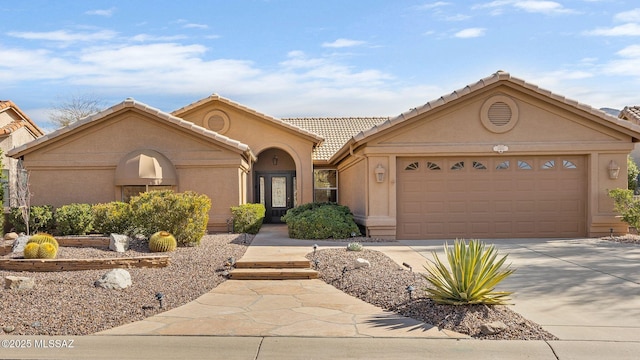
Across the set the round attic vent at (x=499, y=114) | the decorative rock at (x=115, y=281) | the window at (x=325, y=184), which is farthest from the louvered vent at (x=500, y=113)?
the decorative rock at (x=115, y=281)

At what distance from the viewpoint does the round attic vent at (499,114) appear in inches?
654

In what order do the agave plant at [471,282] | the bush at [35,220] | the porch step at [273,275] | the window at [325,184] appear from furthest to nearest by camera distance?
the window at [325,184] < the bush at [35,220] < the porch step at [273,275] < the agave plant at [471,282]

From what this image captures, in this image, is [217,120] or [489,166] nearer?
[489,166]

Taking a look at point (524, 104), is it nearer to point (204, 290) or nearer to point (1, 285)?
point (204, 290)

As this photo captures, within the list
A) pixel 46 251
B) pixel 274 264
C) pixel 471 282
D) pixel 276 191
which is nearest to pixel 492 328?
pixel 471 282

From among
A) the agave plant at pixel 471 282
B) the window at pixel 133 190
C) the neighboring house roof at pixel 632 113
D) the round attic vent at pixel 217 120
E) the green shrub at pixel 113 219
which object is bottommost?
the agave plant at pixel 471 282

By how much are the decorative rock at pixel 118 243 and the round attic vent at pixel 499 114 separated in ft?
35.8

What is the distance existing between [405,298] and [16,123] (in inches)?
924

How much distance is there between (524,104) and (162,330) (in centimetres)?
1351

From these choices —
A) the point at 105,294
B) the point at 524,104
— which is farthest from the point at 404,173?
the point at 105,294

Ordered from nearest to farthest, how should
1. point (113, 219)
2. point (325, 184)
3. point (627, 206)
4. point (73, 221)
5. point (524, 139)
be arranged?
1. point (113, 219)
2. point (73, 221)
3. point (627, 206)
4. point (524, 139)
5. point (325, 184)

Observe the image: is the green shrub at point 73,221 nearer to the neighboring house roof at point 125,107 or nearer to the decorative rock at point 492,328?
the neighboring house roof at point 125,107

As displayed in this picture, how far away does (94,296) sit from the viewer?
838 centimetres

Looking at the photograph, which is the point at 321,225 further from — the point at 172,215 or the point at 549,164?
the point at 549,164
